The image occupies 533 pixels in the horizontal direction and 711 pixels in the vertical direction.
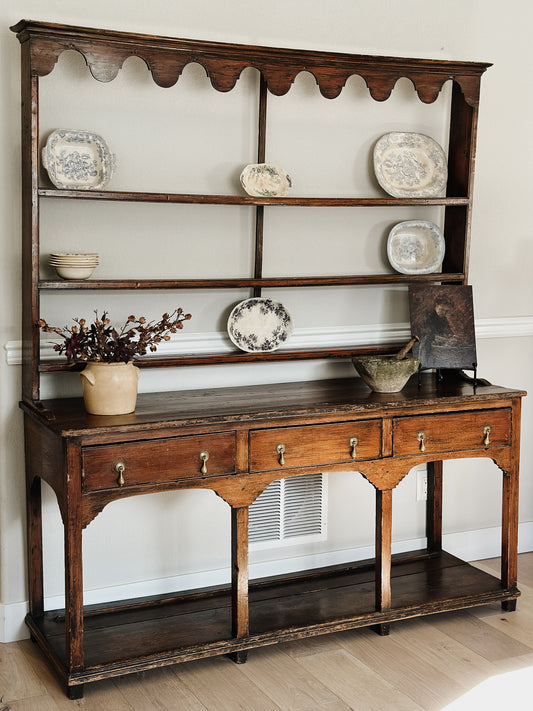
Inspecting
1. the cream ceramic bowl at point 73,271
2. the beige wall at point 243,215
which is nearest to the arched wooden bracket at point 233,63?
the beige wall at point 243,215

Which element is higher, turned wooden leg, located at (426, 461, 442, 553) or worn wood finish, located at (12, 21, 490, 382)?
worn wood finish, located at (12, 21, 490, 382)

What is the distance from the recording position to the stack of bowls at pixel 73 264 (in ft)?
9.66

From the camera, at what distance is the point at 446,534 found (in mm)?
3938

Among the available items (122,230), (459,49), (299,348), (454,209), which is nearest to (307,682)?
(299,348)

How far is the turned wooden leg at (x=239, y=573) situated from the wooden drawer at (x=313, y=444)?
0.59 ft

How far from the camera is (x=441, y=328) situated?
3.50 metres

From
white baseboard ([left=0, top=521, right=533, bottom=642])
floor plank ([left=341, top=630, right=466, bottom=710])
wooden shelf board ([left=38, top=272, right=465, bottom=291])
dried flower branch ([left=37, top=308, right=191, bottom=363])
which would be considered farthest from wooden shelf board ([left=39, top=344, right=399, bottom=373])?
floor plank ([left=341, top=630, right=466, bottom=710])

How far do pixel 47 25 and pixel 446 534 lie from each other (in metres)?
2.61

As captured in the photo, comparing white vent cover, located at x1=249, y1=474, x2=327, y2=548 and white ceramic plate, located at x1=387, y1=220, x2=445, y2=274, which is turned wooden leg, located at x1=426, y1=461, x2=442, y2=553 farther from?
white ceramic plate, located at x1=387, y1=220, x2=445, y2=274

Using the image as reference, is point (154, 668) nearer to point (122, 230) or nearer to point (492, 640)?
point (492, 640)

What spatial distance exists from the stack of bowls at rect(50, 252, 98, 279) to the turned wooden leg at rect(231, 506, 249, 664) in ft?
3.06

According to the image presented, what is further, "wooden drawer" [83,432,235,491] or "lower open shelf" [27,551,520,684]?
"lower open shelf" [27,551,520,684]

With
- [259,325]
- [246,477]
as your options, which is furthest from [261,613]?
[259,325]

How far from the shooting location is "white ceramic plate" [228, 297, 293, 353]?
3.35 m
